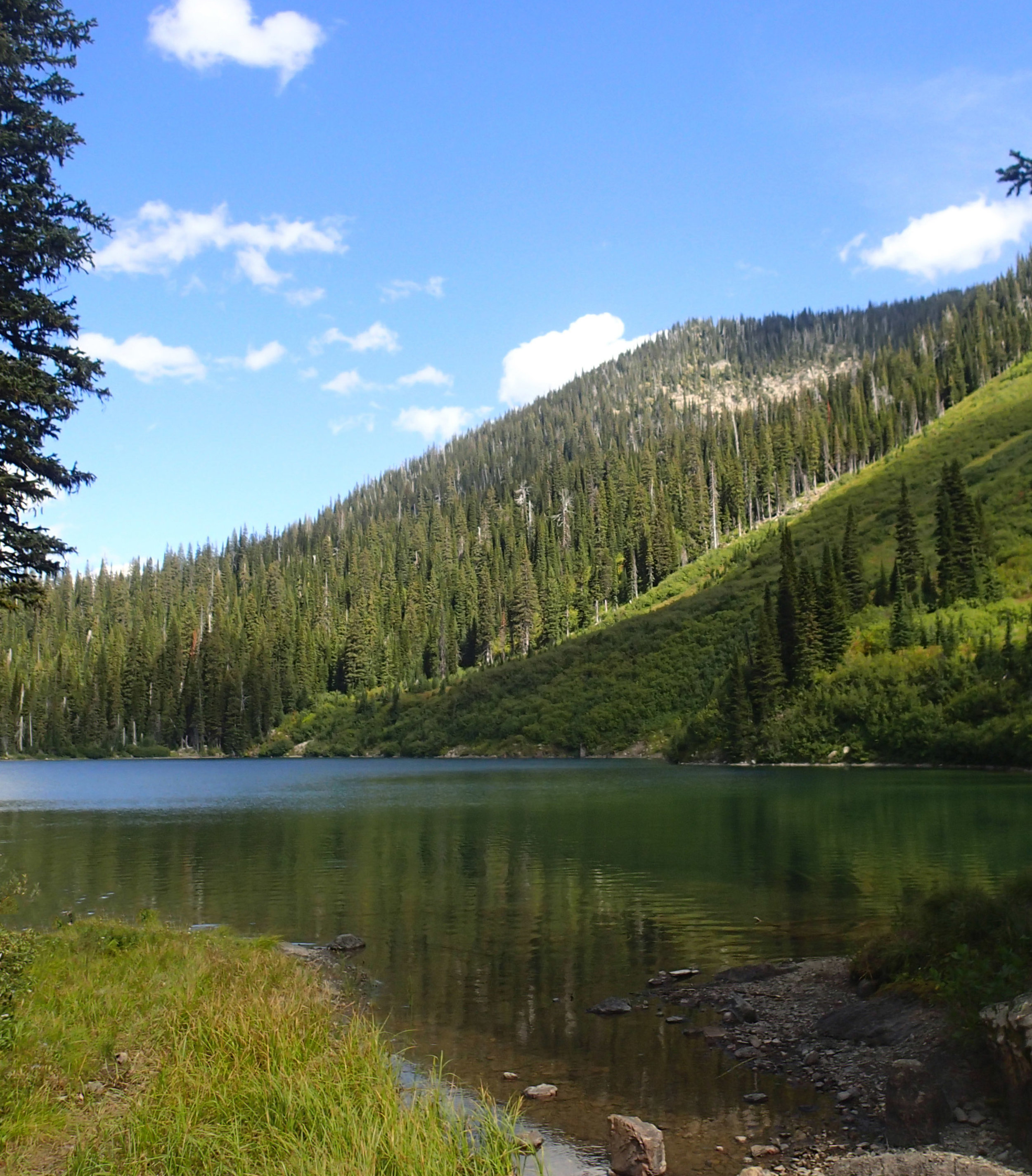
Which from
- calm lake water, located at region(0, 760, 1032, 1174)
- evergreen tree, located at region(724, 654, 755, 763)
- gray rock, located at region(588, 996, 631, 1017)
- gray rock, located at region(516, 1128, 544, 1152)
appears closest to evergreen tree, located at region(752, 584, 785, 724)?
evergreen tree, located at region(724, 654, 755, 763)

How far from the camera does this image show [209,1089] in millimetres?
9117

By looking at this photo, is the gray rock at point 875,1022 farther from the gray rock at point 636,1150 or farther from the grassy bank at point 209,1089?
the grassy bank at point 209,1089

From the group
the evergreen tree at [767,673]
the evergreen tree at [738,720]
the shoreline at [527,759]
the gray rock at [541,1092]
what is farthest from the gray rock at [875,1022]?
the evergreen tree at [738,720]

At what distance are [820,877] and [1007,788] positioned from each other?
26.5 metres

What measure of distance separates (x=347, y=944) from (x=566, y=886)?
8830 mm

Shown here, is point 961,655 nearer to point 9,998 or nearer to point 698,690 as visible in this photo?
point 698,690

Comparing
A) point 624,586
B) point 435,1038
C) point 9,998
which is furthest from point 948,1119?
point 624,586

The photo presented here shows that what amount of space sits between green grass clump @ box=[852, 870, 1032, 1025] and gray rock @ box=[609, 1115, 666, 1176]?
156 inches

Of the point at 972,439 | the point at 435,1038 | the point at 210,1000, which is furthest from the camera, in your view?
the point at 972,439

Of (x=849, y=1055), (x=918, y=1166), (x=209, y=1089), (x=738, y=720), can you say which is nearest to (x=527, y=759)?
(x=738, y=720)

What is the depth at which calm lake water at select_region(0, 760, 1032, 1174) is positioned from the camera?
13078 millimetres

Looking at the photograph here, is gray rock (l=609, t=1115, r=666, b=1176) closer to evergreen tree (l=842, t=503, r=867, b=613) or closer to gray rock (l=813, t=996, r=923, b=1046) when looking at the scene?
gray rock (l=813, t=996, r=923, b=1046)

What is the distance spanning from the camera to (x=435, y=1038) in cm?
1429

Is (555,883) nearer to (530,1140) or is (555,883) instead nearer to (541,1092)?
(541,1092)
